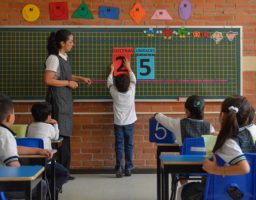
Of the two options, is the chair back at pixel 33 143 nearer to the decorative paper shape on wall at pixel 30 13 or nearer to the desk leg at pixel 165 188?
the desk leg at pixel 165 188

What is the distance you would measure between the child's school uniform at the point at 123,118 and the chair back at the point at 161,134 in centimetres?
128

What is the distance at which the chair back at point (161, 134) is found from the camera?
4.32 m

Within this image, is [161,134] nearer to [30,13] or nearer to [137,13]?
[137,13]

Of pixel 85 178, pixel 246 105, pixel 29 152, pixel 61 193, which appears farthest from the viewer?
pixel 85 178

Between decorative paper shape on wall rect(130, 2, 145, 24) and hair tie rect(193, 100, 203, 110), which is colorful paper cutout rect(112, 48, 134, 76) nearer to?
decorative paper shape on wall rect(130, 2, 145, 24)

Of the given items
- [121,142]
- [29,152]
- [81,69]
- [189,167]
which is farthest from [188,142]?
[81,69]

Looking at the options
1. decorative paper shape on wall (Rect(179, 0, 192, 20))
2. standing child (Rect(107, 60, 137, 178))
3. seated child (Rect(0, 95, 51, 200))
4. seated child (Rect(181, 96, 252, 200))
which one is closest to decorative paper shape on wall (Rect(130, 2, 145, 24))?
decorative paper shape on wall (Rect(179, 0, 192, 20))

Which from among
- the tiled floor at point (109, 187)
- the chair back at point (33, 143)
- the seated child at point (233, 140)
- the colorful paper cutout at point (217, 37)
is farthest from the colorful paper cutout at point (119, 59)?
the seated child at point (233, 140)

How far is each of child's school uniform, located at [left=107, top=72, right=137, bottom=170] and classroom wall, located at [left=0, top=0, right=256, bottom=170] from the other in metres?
0.24

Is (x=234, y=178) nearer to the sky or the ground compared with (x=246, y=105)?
nearer to the ground

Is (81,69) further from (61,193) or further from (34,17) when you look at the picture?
(61,193)

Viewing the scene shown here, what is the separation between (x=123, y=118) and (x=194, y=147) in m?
2.41

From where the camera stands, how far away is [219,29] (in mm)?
5859

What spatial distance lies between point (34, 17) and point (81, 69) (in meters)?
0.89
